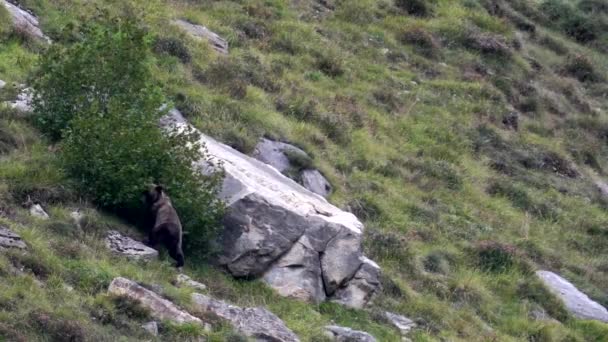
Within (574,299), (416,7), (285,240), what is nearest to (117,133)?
(285,240)

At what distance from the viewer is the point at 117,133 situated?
13422 mm

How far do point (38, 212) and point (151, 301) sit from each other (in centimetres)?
221

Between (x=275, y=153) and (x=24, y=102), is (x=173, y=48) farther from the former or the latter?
(x=24, y=102)

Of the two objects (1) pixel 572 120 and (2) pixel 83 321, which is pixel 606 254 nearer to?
(1) pixel 572 120

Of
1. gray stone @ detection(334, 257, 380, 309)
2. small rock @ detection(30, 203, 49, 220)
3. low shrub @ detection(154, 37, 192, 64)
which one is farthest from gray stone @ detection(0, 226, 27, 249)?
low shrub @ detection(154, 37, 192, 64)

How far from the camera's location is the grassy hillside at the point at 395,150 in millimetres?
12484

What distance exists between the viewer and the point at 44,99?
14773mm

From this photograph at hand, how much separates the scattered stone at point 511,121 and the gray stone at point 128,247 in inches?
506

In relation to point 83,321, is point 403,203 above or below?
below

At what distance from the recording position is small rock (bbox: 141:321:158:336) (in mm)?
10867

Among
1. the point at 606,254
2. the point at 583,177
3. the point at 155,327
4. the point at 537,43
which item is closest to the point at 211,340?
the point at 155,327

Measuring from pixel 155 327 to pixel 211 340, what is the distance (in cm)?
59

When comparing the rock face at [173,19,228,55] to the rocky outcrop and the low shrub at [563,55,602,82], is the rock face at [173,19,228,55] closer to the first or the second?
the rocky outcrop

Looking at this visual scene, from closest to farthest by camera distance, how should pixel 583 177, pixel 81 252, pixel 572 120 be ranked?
1. pixel 81 252
2. pixel 583 177
3. pixel 572 120
